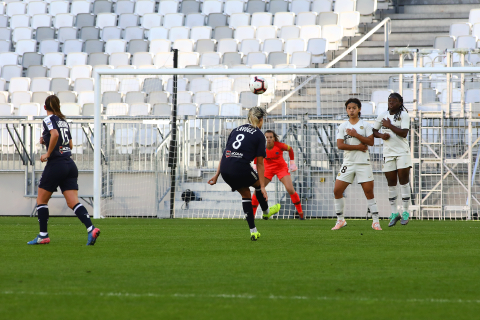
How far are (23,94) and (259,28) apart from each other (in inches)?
297

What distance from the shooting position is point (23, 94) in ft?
62.6

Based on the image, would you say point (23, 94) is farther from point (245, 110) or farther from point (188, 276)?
point (188, 276)

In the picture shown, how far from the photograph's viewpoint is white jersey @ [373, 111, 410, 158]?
9969 millimetres

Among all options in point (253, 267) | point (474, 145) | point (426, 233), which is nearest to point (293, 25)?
point (474, 145)

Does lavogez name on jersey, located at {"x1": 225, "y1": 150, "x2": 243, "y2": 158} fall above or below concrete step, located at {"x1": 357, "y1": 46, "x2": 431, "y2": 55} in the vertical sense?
below

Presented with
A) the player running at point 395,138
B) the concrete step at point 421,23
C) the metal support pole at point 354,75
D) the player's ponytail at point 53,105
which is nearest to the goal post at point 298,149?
the metal support pole at point 354,75

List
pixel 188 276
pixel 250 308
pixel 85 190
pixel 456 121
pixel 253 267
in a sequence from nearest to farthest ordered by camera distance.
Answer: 1. pixel 250 308
2. pixel 188 276
3. pixel 253 267
4. pixel 456 121
5. pixel 85 190

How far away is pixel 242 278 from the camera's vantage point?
193 inches

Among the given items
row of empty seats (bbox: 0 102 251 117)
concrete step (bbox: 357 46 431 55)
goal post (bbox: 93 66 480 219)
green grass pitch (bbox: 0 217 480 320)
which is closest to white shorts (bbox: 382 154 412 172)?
green grass pitch (bbox: 0 217 480 320)

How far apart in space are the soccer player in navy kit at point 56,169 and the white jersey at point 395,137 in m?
4.86

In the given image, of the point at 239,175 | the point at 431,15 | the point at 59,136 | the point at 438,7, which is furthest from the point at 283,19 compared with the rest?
the point at 59,136

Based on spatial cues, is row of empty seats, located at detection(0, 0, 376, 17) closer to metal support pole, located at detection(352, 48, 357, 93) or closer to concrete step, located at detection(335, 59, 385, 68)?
concrete step, located at detection(335, 59, 385, 68)

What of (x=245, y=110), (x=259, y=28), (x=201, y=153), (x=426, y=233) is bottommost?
(x=426, y=233)

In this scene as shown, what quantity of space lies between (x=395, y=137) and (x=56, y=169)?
5.34m
